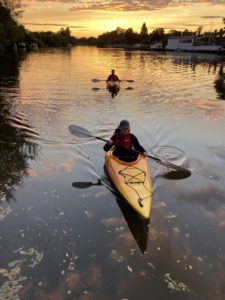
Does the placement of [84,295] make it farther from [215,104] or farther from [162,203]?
[215,104]

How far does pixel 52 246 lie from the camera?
7.38 meters

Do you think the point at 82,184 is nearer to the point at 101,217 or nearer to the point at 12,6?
the point at 101,217

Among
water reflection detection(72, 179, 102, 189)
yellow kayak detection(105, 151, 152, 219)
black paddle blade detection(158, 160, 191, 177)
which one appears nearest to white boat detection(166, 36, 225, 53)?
black paddle blade detection(158, 160, 191, 177)

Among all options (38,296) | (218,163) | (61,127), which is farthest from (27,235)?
(61,127)

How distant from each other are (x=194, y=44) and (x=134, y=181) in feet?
327

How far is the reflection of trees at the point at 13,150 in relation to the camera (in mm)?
10453

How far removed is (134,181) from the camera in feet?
30.1

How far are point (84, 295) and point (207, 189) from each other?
18.6ft

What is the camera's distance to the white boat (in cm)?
9212

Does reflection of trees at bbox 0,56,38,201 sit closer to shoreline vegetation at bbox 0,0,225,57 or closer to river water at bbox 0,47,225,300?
river water at bbox 0,47,225,300

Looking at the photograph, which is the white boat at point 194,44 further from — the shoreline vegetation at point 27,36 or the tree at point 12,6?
the tree at point 12,6

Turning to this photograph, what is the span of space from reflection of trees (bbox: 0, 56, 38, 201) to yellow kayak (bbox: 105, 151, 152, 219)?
310cm

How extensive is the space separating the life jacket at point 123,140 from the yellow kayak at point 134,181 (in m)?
0.47

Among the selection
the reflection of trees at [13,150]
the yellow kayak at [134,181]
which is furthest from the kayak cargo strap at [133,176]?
the reflection of trees at [13,150]
